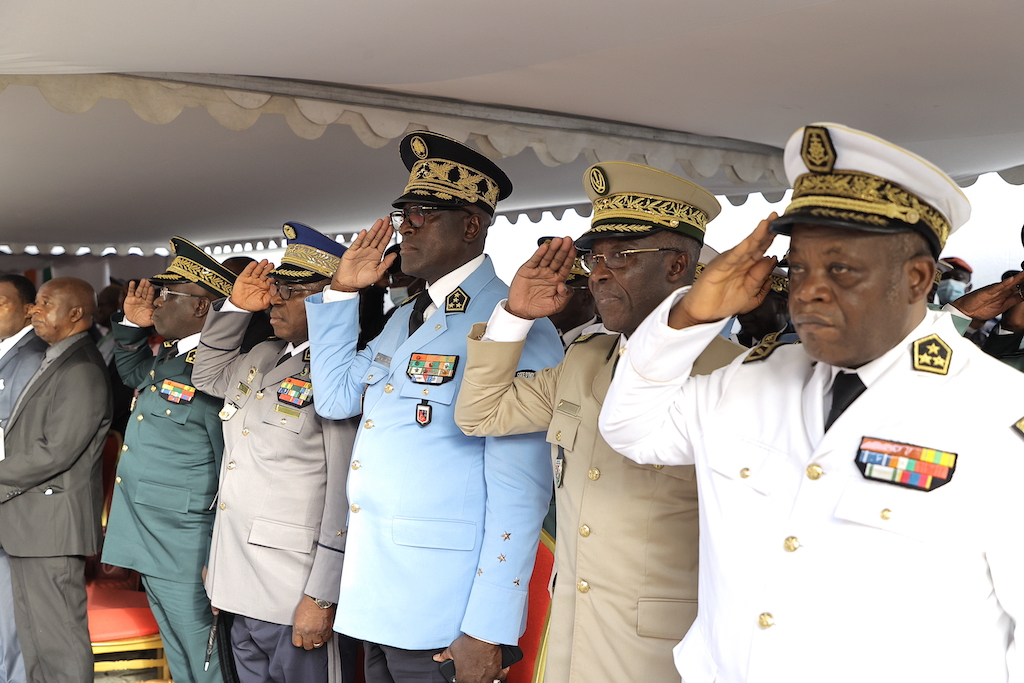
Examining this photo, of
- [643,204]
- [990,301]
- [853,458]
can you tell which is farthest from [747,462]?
[990,301]

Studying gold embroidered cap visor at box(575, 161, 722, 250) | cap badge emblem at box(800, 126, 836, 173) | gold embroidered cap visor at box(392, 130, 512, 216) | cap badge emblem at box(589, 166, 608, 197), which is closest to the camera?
→ cap badge emblem at box(800, 126, 836, 173)

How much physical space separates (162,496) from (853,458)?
9.59ft

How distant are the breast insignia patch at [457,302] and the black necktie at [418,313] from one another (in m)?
0.13

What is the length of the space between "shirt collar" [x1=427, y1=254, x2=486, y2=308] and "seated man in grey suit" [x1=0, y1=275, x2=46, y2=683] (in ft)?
8.41

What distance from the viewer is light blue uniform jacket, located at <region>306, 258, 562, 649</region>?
7.09 ft

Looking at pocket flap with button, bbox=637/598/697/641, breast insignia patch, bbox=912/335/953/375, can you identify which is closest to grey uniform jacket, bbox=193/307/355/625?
pocket flap with button, bbox=637/598/697/641

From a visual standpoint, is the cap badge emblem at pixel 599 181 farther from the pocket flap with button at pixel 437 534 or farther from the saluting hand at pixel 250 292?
the saluting hand at pixel 250 292

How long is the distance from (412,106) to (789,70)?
1572mm

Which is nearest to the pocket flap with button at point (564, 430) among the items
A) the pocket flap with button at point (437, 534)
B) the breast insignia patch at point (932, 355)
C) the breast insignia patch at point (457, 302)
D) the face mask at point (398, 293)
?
the pocket flap with button at point (437, 534)

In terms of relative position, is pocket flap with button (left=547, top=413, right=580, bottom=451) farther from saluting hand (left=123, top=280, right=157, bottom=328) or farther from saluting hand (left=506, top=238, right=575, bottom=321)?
saluting hand (left=123, top=280, right=157, bottom=328)

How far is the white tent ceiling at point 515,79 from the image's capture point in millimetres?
2570

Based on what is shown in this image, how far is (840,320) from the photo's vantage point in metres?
1.26

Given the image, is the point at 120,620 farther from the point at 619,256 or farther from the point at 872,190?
the point at 872,190

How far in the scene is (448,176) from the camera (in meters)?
2.47
